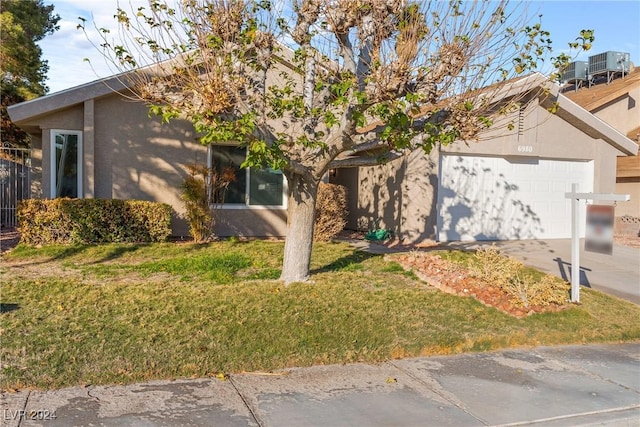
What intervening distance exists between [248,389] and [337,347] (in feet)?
4.50

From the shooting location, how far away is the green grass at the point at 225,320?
17.7ft

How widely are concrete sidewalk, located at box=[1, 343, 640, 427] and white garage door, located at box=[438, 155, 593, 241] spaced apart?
8530 mm

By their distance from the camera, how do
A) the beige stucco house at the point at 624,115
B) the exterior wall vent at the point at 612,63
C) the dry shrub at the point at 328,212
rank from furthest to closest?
1. the exterior wall vent at the point at 612,63
2. the beige stucco house at the point at 624,115
3. the dry shrub at the point at 328,212

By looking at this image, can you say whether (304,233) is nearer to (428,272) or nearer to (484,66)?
(428,272)

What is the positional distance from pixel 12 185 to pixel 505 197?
13.7 m

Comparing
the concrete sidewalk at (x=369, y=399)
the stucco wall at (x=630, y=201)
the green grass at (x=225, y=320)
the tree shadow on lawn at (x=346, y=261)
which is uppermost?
the stucco wall at (x=630, y=201)

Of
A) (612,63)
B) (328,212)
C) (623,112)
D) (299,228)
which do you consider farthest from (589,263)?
(612,63)

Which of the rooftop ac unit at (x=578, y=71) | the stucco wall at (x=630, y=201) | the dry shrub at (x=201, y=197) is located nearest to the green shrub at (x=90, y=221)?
the dry shrub at (x=201, y=197)

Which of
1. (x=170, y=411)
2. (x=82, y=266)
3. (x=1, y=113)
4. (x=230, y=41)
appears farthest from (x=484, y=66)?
(x=1, y=113)

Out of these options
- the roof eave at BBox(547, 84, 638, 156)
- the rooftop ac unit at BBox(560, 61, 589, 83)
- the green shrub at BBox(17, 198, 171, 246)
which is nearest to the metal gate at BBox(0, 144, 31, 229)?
the green shrub at BBox(17, 198, 171, 246)

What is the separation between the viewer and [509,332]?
6.95m

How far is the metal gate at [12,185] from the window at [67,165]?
3.63 m

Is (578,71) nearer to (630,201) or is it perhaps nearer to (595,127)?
(630,201)

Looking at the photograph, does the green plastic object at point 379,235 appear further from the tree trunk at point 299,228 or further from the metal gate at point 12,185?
the metal gate at point 12,185
